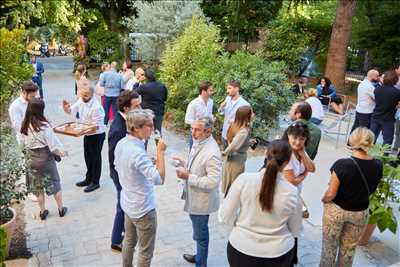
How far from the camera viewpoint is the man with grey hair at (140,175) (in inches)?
134

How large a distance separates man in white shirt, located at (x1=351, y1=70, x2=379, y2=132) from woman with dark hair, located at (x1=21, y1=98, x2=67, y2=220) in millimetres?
6005

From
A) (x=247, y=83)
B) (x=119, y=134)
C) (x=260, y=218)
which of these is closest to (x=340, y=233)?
(x=260, y=218)

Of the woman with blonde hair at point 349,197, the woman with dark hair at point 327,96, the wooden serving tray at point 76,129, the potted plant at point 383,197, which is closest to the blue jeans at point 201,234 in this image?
the woman with blonde hair at point 349,197

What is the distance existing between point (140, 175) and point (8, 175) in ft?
5.30

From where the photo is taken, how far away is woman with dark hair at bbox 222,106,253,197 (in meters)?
4.92

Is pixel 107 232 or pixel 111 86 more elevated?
pixel 111 86

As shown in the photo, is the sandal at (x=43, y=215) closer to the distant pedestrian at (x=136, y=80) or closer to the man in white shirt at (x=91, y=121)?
the man in white shirt at (x=91, y=121)

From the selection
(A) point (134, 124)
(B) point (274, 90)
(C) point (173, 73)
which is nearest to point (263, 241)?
(A) point (134, 124)

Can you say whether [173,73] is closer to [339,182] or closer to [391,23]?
[339,182]

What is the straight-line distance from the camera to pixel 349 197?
145 inches

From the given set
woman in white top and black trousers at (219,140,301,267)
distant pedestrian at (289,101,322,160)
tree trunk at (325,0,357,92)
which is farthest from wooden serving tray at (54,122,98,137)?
tree trunk at (325,0,357,92)

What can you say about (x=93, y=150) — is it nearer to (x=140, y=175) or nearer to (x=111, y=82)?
(x=140, y=175)

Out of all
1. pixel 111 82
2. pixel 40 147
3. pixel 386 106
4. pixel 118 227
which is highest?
pixel 386 106

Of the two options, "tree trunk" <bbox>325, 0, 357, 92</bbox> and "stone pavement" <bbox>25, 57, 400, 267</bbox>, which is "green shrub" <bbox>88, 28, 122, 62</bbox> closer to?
"tree trunk" <bbox>325, 0, 357, 92</bbox>
